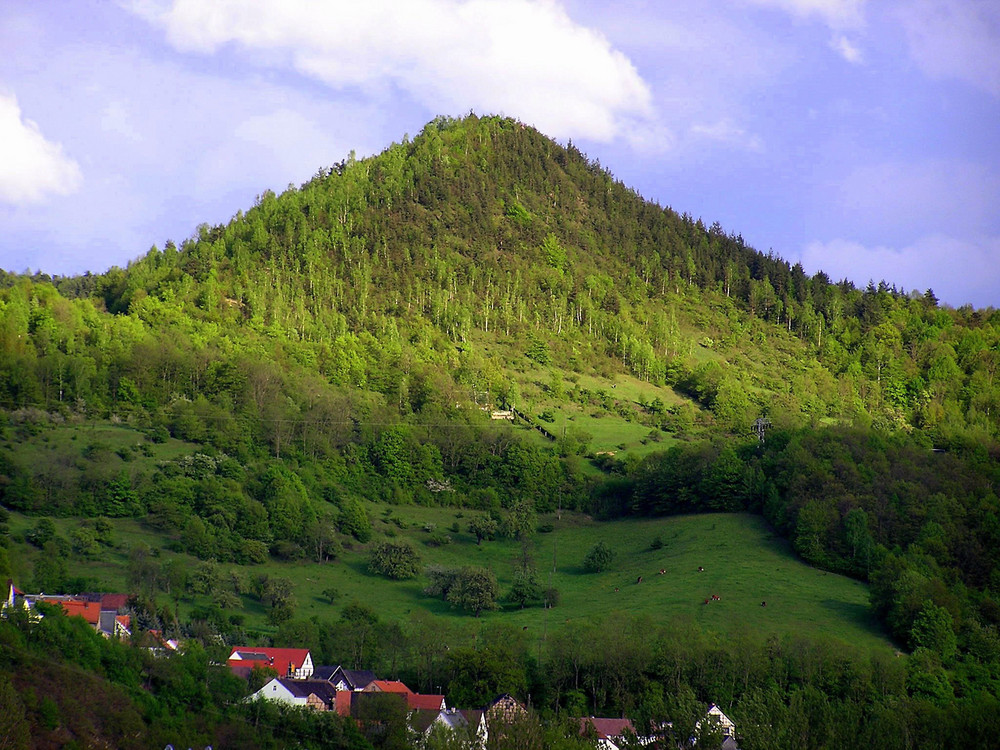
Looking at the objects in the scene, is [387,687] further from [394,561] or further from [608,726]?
[394,561]

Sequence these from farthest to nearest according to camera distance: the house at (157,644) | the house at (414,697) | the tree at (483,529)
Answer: the tree at (483,529), the house at (414,697), the house at (157,644)

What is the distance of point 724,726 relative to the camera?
205 ft

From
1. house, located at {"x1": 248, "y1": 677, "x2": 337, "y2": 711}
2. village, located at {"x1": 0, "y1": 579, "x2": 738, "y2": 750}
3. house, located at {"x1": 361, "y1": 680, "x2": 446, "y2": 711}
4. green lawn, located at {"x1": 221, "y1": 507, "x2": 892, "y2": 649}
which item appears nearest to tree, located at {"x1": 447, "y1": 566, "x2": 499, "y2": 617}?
green lawn, located at {"x1": 221, "y1": 507, "x2": 892, "y2": 649}

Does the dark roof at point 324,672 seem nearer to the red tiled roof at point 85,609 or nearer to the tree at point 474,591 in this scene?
the red tiled roof at point 85,609

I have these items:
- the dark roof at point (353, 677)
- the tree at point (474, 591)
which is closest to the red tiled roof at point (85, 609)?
the dark roof at point (353, 677)

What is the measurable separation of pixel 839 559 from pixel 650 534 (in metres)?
18.9

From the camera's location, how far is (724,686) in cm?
7550

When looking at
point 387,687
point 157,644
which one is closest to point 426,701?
point 387,687

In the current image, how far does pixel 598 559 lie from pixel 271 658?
1691 inches

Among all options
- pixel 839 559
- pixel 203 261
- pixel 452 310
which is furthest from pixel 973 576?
pixel 203 261

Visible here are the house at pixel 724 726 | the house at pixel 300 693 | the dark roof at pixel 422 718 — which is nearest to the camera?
the house at pixel 724 726

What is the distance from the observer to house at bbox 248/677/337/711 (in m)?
68.1

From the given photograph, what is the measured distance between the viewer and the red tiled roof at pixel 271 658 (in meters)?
73.9

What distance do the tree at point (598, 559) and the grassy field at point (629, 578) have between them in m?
0.83
